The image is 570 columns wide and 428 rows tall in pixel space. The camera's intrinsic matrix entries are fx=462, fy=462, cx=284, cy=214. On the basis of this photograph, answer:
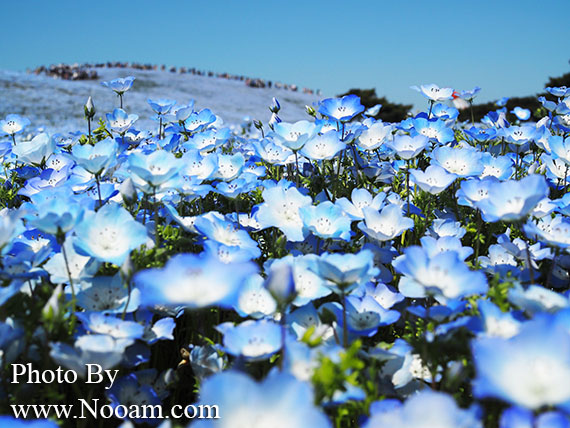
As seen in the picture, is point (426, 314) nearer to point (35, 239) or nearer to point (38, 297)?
point (38, 297)

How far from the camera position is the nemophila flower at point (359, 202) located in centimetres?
196

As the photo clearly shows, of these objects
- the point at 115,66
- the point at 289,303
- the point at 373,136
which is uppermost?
the point at 115,66

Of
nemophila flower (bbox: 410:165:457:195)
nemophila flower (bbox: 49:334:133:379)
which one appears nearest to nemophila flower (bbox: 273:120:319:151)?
nemophila flower (bbox: 410:165:457:195)

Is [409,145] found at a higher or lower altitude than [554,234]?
higher

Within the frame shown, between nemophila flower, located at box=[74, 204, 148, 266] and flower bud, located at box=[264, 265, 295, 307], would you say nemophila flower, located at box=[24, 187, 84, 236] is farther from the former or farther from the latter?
flower bud, located at box=[264, 265, 295, 307]

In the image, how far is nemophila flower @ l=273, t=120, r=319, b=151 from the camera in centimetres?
205

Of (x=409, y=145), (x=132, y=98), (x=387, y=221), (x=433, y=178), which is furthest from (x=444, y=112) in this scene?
(x=132, y=98)

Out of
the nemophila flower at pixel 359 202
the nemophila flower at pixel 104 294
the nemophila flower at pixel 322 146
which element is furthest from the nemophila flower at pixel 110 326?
the nemophila flower at pixel 322 146

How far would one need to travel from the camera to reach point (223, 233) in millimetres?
1737

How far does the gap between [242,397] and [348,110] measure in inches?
74.4

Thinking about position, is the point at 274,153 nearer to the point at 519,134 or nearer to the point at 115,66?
the point at 519,134

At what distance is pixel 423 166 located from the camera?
2.83 metres

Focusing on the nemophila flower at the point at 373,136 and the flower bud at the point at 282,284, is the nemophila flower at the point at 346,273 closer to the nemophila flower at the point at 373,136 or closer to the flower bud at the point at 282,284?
the flower bud at the point at 282,284

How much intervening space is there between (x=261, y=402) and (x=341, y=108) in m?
1.91
